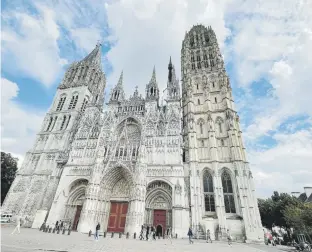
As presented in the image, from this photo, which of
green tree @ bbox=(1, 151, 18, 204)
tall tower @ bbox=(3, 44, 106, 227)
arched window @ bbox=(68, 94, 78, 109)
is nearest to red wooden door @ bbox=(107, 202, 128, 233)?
tall tower @ bbox=(3, 44, 106, 227)

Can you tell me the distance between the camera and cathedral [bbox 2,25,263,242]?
18.2 metres

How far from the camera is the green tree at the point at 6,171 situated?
96.7 feet

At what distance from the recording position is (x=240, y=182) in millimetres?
19266

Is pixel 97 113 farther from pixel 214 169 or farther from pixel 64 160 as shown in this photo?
pixel 214 169

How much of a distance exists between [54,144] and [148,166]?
51.8ft

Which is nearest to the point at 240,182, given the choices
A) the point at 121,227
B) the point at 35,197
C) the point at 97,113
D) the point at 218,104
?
the point at 218,104

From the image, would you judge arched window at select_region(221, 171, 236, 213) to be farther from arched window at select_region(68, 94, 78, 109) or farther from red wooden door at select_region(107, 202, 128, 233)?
arched window at select_region(68, 94, 78, 109)

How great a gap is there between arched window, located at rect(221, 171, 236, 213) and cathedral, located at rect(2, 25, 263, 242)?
10 centimetres

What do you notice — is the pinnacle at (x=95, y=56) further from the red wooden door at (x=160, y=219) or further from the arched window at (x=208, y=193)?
the red wooden door at (x=160, y=219)

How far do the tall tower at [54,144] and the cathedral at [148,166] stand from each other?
0.46 ft

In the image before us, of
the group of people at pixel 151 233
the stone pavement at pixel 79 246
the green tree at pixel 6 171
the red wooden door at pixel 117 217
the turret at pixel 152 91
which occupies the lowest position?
the stone pavement at pixel 79 246

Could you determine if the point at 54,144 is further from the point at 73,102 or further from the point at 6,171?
the point at 6,171

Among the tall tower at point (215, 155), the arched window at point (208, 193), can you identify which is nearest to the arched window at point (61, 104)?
the tall tower at point (215, 155)

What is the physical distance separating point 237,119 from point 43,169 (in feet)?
90.6
